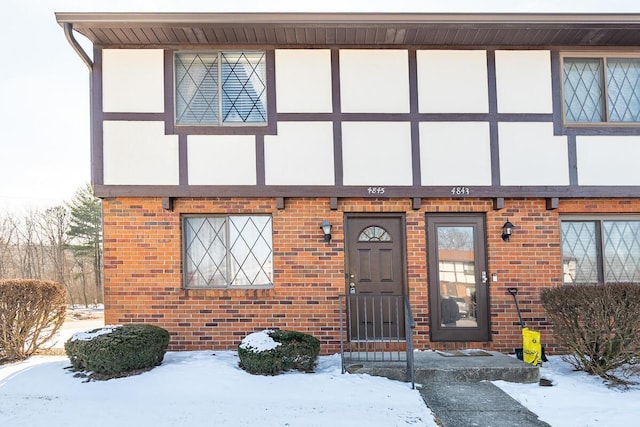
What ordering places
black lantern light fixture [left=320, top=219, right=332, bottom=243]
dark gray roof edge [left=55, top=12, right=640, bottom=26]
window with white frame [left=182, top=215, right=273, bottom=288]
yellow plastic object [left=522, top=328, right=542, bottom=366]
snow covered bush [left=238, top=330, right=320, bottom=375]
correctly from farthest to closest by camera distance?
window with white frame [left=182, top=215, right=273, bottom=288] < black lantern light fixture [left=320, top=219, right=332, bottom=243] < dark gray roof edge [left=55, top=12, right=640, bottom=26] < yellow plastic object [left=522, top=328, right=542, bottom=366] < snow covered bush [left=238, top=330, right=320, bottom=375]

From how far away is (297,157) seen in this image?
21.1 ft

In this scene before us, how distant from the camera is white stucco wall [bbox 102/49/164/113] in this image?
6.39 m

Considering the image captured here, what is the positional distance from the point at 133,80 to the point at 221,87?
131 cm

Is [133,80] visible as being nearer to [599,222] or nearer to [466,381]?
[466,381]

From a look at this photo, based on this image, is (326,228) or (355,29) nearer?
(355,29)

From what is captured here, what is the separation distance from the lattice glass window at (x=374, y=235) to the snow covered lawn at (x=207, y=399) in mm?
2029

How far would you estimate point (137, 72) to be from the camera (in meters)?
6.43

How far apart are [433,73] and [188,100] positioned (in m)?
3.80

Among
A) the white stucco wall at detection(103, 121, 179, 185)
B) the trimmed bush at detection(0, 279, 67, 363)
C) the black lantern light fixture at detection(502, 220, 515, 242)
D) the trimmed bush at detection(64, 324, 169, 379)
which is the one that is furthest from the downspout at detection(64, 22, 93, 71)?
the black lantern light fixture at detection(502, 220, 515, 242)

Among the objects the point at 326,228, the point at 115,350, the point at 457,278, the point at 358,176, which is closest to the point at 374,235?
the point at 326,228

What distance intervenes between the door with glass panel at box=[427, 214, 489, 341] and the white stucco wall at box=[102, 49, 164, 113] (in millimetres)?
4630

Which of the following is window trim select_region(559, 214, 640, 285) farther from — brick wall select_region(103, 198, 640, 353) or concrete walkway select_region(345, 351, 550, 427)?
concrete walkway select_region(345, 351, 550, 427)

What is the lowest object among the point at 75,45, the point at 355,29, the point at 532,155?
the point at 532,155

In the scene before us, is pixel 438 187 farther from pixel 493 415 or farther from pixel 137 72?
pixel 137 72
